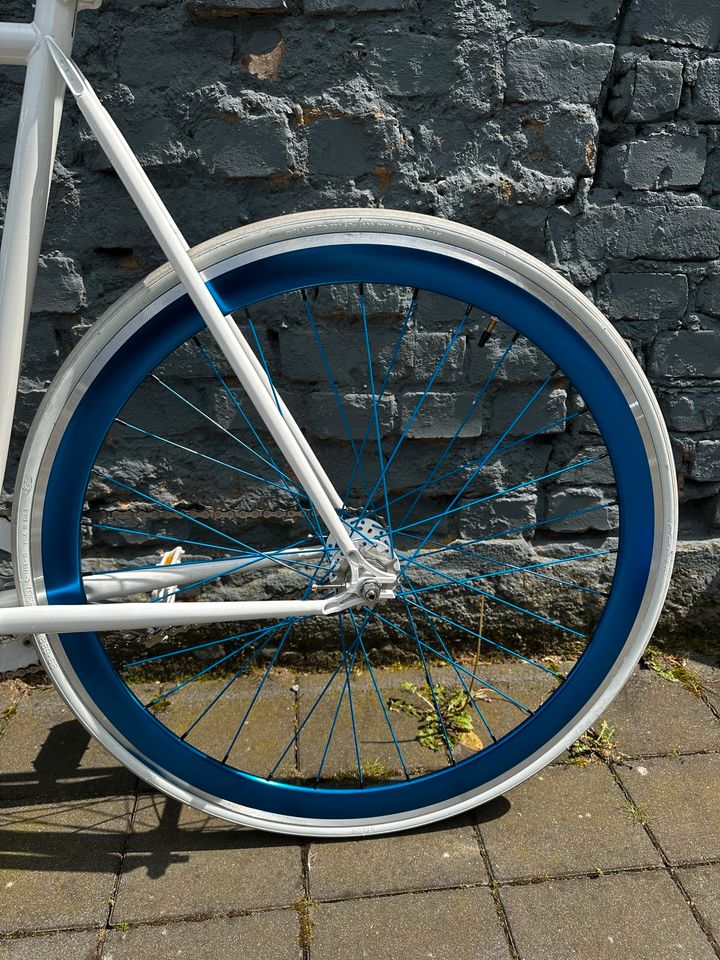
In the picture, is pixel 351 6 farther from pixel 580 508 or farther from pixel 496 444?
pixel 580 508

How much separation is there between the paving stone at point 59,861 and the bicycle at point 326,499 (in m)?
0.23

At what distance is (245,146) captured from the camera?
162 cm

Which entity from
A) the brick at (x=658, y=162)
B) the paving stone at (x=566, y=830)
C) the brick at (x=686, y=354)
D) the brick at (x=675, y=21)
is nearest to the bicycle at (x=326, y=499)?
the paving stone at (x=566, y=830)

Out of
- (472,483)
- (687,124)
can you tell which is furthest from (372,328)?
(687,124)

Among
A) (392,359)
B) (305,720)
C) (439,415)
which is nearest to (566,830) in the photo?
(305,720)

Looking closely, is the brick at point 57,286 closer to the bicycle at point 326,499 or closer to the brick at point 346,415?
the bicycle at point 326,499

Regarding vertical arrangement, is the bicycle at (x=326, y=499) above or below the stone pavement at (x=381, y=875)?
above

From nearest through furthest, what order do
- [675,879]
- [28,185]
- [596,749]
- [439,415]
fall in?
1. [28,185]
2. [675,879]
3. [596,749]
4. [439,415]

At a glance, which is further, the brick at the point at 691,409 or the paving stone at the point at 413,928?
the brick at the point at 691,409

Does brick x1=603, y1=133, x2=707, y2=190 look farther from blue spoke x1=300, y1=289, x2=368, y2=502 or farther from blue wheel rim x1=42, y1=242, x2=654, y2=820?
blue spoke x1=300, y1=289, x2=368, y2=502

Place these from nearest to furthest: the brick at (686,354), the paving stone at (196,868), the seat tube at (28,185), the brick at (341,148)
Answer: the seat tube at (28,185) → the paving stone at (196,868) → the brick at (341,148) → the brick at (686,354)

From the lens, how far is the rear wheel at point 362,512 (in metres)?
1.30

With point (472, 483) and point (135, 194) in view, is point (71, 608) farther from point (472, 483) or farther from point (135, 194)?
point (472, 483)

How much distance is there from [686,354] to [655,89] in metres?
0.61
